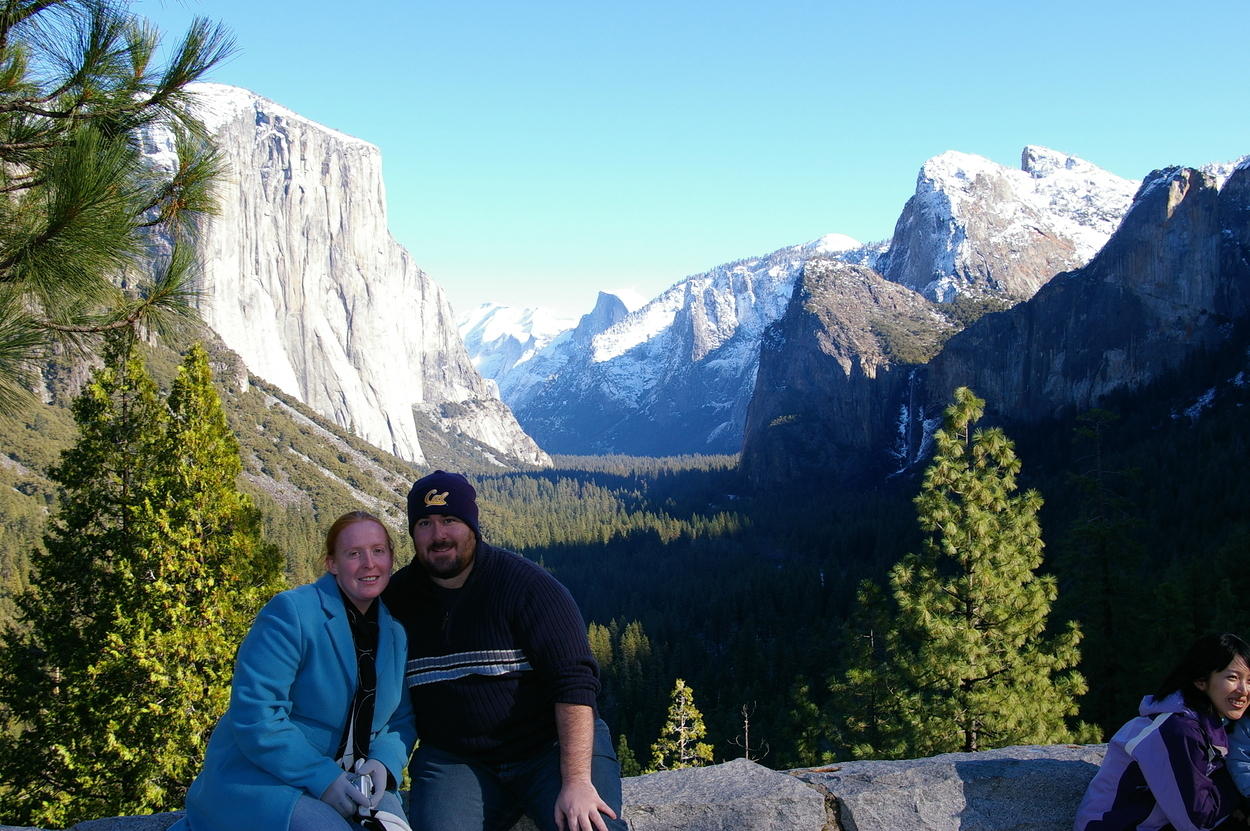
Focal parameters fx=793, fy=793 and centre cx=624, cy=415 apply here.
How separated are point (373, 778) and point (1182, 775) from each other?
4.32 m

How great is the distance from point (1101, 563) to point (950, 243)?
548 ft

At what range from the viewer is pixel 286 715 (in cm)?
387

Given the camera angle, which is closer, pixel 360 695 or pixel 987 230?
pixel 360 695

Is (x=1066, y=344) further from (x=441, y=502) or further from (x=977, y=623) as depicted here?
(x=441, y=502)

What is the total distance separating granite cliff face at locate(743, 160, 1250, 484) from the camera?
9000 cm

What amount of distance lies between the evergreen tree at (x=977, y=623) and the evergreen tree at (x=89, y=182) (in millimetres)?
11070

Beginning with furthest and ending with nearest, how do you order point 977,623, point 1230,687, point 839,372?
point 839,372
point 977,623
point 1230,687

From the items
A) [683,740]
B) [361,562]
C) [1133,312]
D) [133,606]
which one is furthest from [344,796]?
[1133,312]

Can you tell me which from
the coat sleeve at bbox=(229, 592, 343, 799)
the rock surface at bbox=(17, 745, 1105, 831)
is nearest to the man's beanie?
the coat sleeve at bbox=(229, 592, 343, 799)

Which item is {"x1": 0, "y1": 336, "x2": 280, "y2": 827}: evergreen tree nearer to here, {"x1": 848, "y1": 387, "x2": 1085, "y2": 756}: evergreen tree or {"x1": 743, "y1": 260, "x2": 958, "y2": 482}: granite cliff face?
{"x1": 848, "y1": 387, "x2": 1085, "y2": 756}: evergreen tree

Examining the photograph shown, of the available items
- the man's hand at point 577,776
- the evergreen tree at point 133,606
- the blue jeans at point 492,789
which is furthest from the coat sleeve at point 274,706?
the evergreen tree at point 133,606

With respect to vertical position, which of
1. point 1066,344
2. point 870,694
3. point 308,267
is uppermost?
point 308,267

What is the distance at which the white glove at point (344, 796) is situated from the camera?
3.84m

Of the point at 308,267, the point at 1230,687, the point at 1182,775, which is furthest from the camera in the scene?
the point at 308,267
